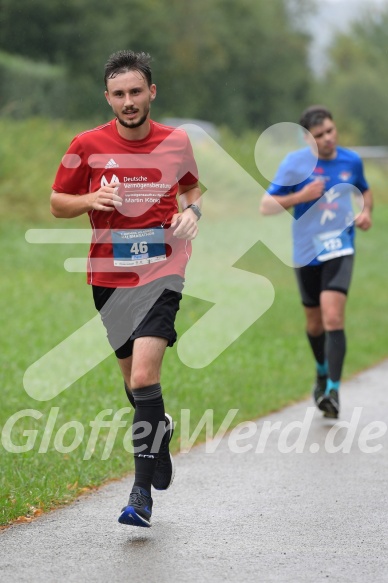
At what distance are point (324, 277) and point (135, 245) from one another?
3488 mm

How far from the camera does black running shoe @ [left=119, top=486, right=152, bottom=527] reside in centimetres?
532

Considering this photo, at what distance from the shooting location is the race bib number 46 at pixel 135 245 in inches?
229

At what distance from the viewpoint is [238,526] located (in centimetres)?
565

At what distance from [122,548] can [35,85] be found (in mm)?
32908

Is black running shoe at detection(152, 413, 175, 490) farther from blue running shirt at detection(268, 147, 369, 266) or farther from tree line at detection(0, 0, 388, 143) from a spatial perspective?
tree line at detection(0, 0, 388, 143)

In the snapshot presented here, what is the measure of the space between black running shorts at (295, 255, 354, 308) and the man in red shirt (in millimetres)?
3221

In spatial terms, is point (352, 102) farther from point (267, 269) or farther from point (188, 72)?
point (267, 269)

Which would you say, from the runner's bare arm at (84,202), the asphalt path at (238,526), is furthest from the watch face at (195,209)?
the asphalt path at (238,526)

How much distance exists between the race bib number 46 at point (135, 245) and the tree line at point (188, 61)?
23.7 meters

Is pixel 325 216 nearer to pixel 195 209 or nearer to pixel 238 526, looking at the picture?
pixel 195 209

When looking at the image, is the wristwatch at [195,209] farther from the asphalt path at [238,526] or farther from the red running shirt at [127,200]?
the asphalt path at [238,526]

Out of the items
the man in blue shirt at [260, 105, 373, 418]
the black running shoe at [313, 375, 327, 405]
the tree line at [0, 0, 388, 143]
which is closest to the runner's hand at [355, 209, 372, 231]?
the man in blue shirt at [260, 105, 373, 418]

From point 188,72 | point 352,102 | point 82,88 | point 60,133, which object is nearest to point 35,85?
point 82,88

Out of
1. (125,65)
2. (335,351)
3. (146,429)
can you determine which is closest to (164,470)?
(146,429)
